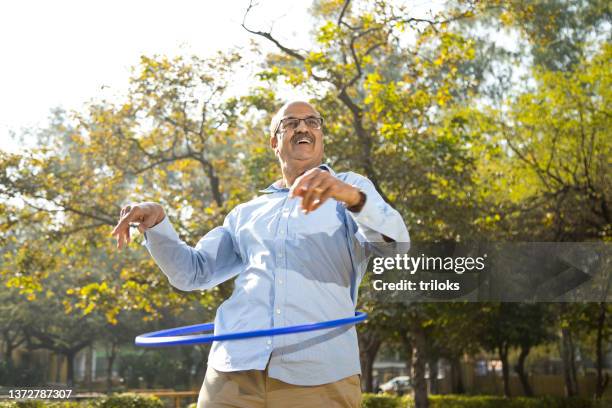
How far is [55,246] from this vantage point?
1753 centimetres

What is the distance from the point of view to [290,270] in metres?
2.71

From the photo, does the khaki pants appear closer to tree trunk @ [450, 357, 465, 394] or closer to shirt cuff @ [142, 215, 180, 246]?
shirt cuff @ [142, 215, 180, 246]

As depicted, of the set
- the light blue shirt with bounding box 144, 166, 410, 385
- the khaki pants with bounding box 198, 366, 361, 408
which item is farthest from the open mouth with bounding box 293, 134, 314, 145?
the khaki pants with bounding box 198, 366, 361, 408

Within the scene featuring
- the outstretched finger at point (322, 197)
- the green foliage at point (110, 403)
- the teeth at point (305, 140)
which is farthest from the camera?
the green foliage at point (110, 403)

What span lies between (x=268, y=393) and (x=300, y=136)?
0.92 m

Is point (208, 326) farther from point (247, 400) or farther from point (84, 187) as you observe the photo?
point (84, 187)

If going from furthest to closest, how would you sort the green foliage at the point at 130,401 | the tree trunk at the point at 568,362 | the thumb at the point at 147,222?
1. the tree trunk at the point at 568,362
2. the green foliage at the point at 130,401
3. the thumb at the point at 147,222

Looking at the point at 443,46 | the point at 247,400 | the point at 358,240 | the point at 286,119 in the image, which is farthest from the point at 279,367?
the point at 443,46

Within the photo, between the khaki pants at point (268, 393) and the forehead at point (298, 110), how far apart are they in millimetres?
921

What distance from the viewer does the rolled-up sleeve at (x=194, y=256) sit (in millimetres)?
2920

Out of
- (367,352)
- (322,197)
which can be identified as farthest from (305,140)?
(367,352)

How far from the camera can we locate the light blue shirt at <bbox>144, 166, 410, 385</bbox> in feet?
8.46

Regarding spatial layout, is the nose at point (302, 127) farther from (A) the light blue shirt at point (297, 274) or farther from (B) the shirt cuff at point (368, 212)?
(B) the shirt cuff at point (368, 212)

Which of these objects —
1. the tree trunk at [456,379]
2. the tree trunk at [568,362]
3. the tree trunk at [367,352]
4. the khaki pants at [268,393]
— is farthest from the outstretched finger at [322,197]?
the tree trunk at [456,379]
